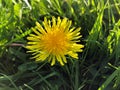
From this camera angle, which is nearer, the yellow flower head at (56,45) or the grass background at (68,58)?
the yellow flower head at (56,45)

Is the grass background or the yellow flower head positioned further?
the grass background

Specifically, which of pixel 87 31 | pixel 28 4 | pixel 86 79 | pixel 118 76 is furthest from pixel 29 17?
pixel 118 76

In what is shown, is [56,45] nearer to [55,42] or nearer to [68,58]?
[55,42]

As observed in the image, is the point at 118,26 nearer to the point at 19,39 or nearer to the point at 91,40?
the point at 91,40

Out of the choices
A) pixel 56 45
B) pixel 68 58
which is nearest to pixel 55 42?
A: pixel 56 45

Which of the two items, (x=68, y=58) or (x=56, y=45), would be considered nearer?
(x=56, y=45)

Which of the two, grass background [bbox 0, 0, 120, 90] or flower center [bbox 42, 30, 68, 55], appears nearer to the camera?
flower center [bbox 42, 30, 68, 55]

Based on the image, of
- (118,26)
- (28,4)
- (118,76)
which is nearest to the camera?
(118,76)

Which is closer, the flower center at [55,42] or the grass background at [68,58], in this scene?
the flower center at [55,42]
